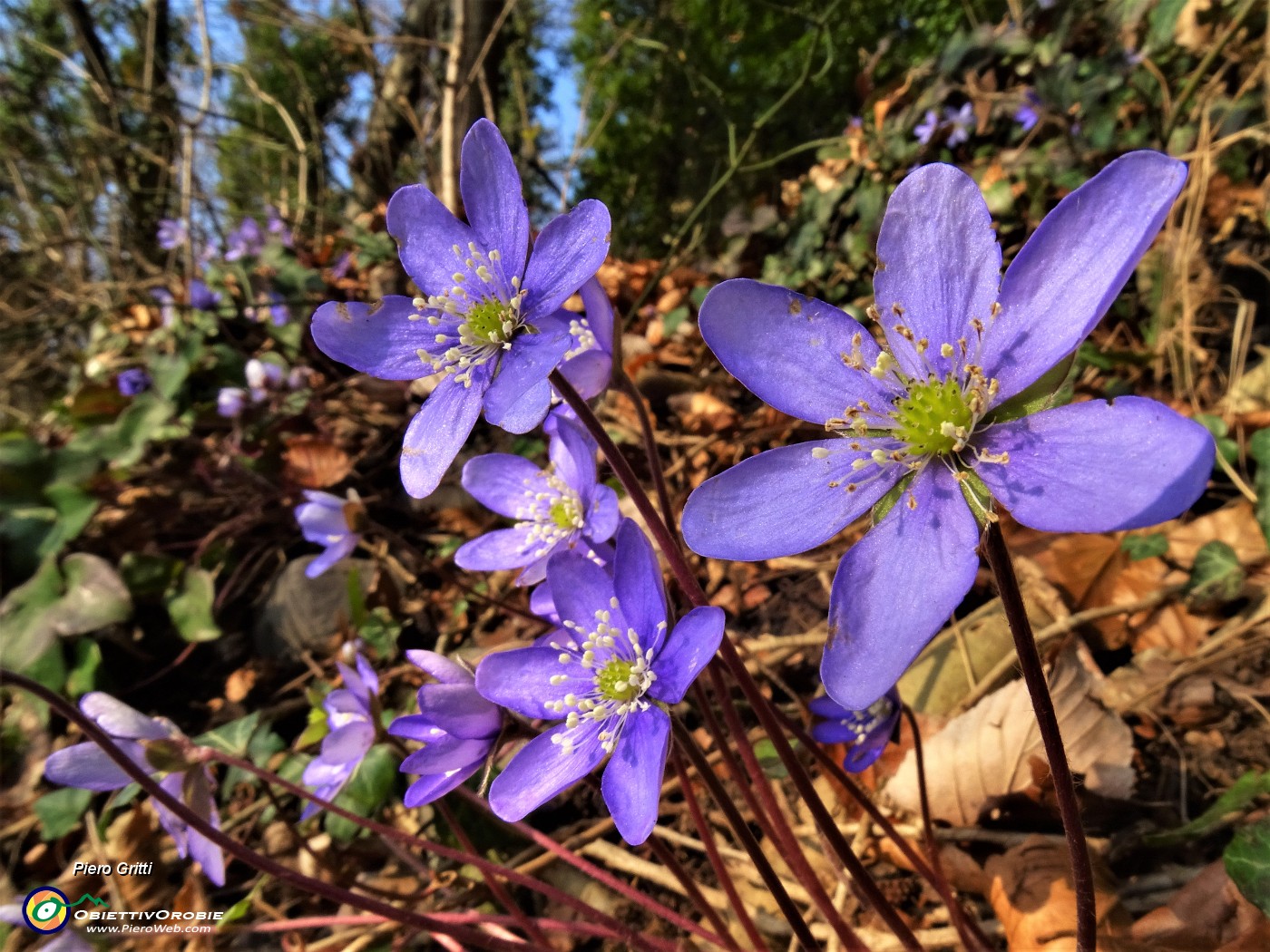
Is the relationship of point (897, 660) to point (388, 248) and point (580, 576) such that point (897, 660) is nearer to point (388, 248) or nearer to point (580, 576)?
point (580, 576)

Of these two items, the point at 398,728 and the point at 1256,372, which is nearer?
the point at 398,728

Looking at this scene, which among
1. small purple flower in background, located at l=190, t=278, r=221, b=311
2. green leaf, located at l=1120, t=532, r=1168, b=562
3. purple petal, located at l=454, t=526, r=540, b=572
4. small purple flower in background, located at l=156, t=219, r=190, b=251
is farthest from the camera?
small purple flower in background, located at l=156, t=219, r=190, b=251

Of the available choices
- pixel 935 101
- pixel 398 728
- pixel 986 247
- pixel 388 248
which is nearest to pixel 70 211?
pixel 388 248

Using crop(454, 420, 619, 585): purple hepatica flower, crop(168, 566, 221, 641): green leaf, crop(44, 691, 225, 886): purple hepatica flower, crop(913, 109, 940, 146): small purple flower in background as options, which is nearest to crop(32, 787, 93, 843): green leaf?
crop(168, 566, 221, 641): green leaf

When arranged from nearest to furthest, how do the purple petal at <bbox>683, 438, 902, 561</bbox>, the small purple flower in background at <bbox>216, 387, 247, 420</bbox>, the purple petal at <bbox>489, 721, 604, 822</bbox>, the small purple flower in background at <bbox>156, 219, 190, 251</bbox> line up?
the purple petal at <bbox>683, 438, 902, 561</bbox> → the purple petal at <bbox>489, 721, 604, 822</bbox> → the small purple flower in background at <bbox>216, 387, 247, 420</bbox> → the small purple flower in background at <bbox>156, 219, 190, 251</bbox>

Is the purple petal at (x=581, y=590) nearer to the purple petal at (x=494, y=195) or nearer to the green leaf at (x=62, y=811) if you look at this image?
the purple petal at (x=494, y=195)

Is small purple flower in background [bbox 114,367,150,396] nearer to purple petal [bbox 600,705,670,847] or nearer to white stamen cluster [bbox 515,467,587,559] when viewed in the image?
white stamen cluster [bbox 515,467,587,559]
